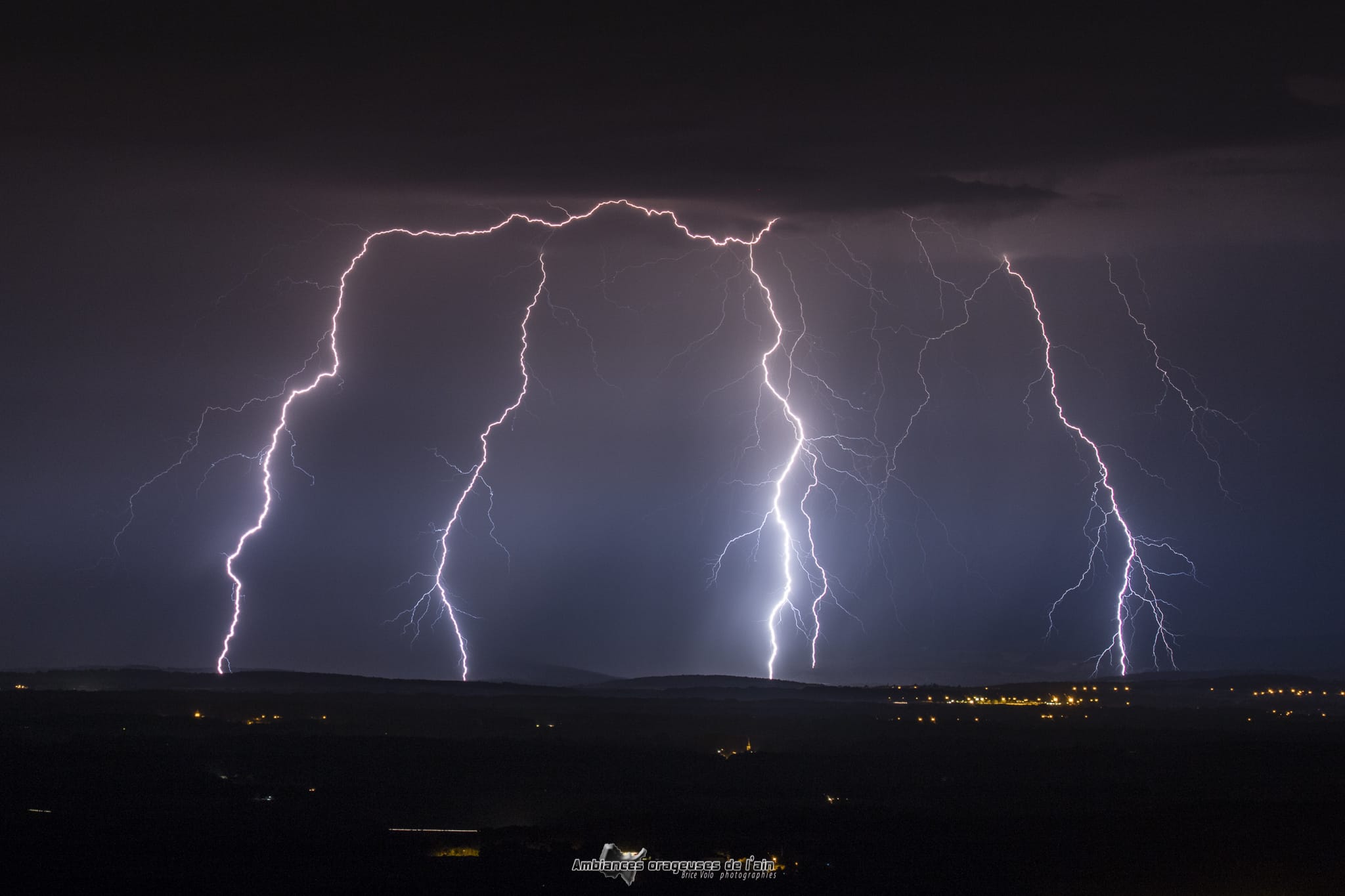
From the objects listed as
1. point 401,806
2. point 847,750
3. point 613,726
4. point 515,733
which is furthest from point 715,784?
point 613,726

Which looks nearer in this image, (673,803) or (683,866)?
(683,866)

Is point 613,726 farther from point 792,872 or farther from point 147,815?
point 792,872

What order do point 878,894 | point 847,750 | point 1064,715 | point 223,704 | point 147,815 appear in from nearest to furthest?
1. point 878,894
2. point 147,815
3. point 847,750
4. point 1064,715
5. point 223,704

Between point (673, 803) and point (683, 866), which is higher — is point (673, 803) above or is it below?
above

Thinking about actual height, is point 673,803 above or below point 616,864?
above

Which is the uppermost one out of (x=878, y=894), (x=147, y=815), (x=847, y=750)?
(x=847, y=750)

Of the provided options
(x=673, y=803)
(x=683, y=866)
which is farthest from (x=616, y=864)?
(x=673, y=803)

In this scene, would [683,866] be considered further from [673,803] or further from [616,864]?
[673,803]

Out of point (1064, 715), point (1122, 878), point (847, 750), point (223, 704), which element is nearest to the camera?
point (1122, 878)
